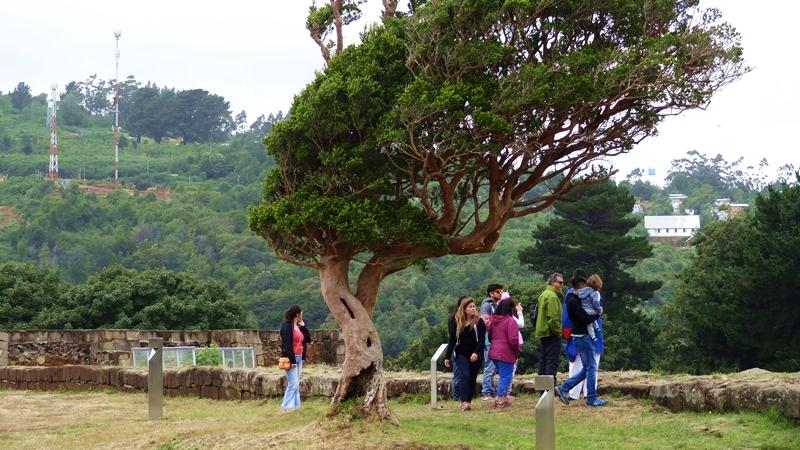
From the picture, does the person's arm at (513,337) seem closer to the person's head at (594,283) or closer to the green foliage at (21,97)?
the person's head at (594,283)

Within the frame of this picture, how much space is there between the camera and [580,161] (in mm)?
12969

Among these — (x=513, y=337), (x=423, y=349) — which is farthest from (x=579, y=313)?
(x=423, y=349)

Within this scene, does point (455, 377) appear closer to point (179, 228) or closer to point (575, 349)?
point (575, 349)

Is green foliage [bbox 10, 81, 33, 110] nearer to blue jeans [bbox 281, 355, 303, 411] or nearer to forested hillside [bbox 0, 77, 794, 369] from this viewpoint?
forested hillside [bbox 0, 77, 794, 369]

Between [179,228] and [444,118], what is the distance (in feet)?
313

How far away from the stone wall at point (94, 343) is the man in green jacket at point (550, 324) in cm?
1109

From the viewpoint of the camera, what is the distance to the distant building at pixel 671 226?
119 m

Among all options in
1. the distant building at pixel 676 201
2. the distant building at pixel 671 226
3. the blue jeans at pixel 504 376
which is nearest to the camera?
the blue jeans at pixel 504 376

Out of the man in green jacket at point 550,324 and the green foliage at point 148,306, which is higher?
the green foliage at point 148,306

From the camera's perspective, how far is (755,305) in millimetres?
35406

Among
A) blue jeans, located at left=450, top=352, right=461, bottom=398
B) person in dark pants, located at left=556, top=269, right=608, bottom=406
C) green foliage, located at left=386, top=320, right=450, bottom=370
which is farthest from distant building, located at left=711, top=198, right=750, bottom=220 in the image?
person in dark pants, located at left=556, top=269, right=608, bottom=406

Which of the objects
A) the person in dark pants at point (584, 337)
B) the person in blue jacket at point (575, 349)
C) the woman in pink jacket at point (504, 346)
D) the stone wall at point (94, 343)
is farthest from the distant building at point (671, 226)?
the person in dark pants at point (584, 337)

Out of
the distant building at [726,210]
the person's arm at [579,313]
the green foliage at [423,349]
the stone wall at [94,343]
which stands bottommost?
the green foliage at [423,349]

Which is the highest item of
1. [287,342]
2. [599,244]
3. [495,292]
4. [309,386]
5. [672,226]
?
[672,226]
